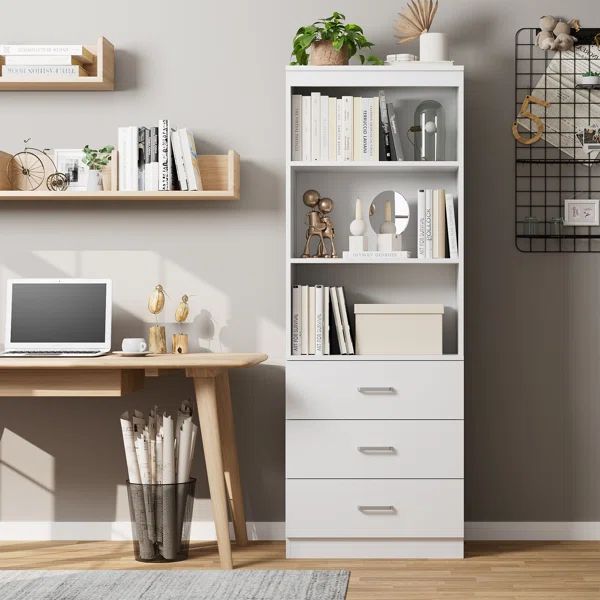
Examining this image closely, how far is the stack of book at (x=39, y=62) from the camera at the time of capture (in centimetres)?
351

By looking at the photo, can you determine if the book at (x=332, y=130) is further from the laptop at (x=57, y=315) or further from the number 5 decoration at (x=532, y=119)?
the laptop at (x=57, y=315)

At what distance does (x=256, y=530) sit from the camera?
364cm

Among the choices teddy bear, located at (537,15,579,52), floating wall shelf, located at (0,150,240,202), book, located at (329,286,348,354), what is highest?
teddy bear, located at (537,15,579,52)

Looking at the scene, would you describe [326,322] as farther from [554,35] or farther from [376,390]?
[554,35]

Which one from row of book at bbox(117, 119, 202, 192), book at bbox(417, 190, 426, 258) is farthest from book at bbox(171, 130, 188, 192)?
book at bbox(417, 190, 426, 258)

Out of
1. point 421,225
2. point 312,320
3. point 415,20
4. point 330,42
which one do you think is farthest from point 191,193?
point 415,20

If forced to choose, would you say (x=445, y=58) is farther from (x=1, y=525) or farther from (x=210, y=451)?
(x=1, y=525)

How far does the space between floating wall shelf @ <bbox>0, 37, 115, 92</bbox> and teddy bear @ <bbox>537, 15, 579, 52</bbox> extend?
1.69m

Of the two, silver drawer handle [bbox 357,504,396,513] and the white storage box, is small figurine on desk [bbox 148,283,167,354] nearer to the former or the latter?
the white storage box

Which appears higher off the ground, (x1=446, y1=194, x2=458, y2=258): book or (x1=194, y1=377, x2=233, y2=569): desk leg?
(x1=446, y1=194, x2=458, y2=258): book

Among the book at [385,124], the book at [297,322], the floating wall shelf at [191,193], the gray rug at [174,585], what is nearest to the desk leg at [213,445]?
the gray rug at [174,585]

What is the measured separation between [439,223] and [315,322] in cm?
59

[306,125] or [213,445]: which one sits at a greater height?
[306,125]

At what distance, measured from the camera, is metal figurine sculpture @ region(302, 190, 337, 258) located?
3521 mm
